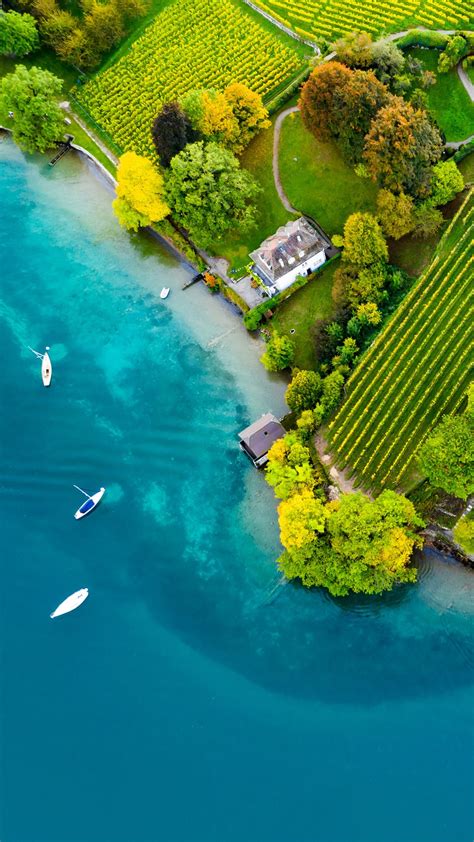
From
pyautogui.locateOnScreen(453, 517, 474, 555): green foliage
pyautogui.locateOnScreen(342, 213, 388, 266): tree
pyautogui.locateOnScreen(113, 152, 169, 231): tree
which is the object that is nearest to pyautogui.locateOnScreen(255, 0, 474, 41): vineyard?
pyautogui.locateOnScreen(113, 152, 169, 231): tree

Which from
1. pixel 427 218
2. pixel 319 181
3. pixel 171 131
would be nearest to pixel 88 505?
pixel 171 131

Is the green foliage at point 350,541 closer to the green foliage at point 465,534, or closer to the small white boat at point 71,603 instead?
the green foliage at point 465,534

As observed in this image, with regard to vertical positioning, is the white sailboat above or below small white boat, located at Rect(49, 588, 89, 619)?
above

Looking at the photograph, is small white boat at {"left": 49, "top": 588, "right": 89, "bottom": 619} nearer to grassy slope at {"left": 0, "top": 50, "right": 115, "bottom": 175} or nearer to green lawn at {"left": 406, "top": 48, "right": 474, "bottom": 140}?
grassy slope at {"left": 0, "top": 50, "right": 115, "bottom": 175}

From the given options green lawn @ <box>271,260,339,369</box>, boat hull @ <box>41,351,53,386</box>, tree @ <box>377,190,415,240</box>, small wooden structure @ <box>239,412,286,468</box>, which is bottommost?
boat hull @ <box>41,351,53,386</box>

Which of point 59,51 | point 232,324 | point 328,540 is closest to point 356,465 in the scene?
point 328,540

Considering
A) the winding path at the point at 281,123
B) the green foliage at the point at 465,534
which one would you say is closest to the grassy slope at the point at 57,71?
the winding path at the point at 281,123

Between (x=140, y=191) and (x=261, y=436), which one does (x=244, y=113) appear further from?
(x=261, y=436)
